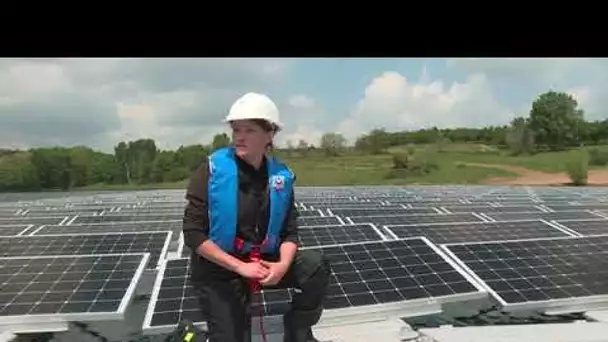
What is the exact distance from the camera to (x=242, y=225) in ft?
7.04

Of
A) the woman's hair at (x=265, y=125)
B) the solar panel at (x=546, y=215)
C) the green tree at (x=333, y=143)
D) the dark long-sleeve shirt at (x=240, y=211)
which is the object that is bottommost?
the solar panel at (x=546, y=215)

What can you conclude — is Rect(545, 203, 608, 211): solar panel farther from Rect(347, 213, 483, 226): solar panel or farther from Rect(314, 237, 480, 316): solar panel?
Rect(314, 237, 480, 316): solar panel

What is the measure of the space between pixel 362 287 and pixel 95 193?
4.63ft

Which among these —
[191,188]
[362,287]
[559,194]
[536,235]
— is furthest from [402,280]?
[191,188]

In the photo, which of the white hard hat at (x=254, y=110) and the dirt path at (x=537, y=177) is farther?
the dirt path at (x=537, y=177)

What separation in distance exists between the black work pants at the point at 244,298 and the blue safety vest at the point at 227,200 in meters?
0.14

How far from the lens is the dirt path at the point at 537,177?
136 inches

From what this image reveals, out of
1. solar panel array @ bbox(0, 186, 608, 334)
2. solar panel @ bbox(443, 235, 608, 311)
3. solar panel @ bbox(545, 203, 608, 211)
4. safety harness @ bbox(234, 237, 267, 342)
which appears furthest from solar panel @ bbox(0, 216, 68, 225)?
solar panel @ bbox(545, 203, 608, 211)

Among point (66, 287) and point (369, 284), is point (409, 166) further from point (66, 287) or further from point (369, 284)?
point (66, 287)

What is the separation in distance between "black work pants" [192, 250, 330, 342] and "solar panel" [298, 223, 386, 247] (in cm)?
94

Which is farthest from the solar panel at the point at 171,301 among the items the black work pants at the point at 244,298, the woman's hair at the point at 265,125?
the woman's hair at the point at 265,125

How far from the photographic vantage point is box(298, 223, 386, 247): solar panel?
3280 mm

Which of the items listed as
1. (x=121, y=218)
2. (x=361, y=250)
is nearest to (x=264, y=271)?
(x=361, y=250)

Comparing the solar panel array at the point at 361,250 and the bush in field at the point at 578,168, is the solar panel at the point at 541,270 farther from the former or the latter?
the bush in field at the point at 578,168
